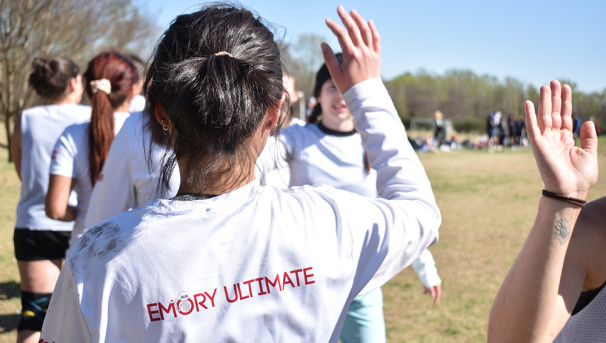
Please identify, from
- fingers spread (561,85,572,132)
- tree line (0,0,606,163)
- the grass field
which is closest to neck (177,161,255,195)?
fingers spread (561,85,572,132)

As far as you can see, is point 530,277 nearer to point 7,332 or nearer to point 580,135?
point 580,135

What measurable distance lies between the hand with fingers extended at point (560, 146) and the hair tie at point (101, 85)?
228 cm

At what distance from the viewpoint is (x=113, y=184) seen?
7.84 feet

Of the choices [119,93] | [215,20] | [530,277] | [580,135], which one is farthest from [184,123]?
[119,93]

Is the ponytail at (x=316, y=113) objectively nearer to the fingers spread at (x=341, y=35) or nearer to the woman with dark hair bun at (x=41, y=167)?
the woman with dark hair bun at (x=41, y=167)

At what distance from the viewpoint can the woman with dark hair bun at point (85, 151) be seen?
115 inches

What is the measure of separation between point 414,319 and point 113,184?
3.63 meters

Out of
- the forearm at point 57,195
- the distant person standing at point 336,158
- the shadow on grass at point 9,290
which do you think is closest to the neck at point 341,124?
the distant person standing at point 336,158

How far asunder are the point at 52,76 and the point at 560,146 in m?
3.37

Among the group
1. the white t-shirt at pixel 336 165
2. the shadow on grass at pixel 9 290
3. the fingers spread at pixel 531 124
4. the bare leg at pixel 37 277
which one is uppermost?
the fingers spread at pixel 531 124

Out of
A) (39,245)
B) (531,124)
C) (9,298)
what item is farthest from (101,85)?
(9,298)

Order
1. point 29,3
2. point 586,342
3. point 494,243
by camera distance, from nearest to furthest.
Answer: point 586,342 < point 494,243 < point 29,3

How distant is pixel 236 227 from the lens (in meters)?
1.25

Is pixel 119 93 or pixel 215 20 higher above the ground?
pixel 215 20
